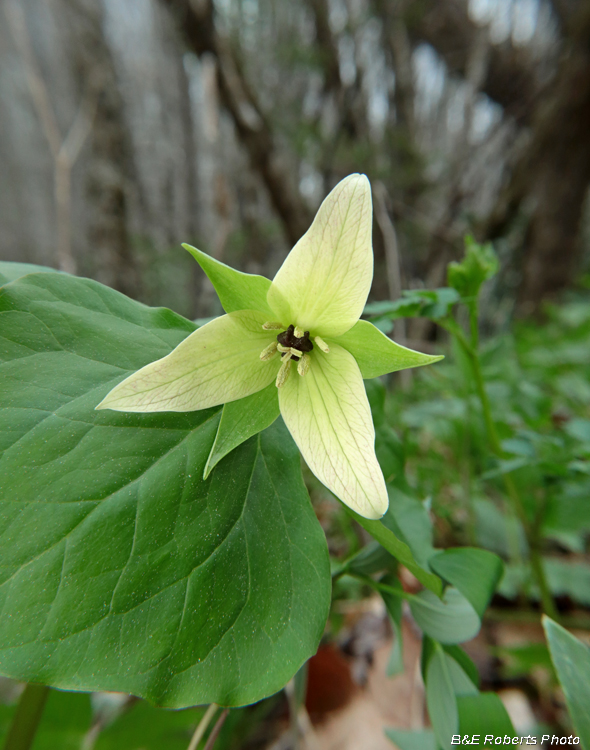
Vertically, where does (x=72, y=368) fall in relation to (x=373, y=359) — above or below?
below

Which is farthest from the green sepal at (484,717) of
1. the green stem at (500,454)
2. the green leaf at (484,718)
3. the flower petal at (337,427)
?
the green stem at (500,454)

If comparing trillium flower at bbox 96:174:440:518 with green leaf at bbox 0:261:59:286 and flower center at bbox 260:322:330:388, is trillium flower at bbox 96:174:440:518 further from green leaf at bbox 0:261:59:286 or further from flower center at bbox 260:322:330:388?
green leaf at bbox 0:261:59:286

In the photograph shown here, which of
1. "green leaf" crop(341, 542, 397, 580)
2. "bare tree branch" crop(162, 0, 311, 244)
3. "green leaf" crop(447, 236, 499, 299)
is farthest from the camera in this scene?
"bare tree branch" crop(162, 0, 311, 244)

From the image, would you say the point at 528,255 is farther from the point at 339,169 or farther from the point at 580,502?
the point at 580,502

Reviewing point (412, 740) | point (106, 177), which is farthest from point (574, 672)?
point (106, 177)

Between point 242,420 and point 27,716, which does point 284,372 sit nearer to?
point 242,420

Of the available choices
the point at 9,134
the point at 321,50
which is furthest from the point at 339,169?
the point at 9,134

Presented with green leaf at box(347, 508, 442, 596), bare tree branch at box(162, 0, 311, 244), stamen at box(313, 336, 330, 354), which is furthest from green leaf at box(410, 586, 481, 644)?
bare tree branch at box(162, 0, 311, 244)

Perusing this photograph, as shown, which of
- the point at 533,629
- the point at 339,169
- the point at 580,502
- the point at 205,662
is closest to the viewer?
→ the point at 205,662
